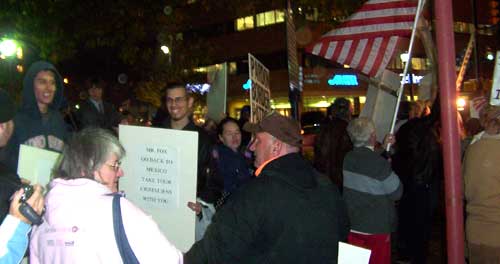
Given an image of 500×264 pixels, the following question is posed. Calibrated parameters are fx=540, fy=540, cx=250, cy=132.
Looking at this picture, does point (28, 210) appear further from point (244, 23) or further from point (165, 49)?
point (244, 23)

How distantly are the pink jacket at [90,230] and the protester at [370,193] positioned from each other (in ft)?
11.1

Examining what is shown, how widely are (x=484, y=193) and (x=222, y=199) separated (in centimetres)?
218

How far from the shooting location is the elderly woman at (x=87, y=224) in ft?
7.63

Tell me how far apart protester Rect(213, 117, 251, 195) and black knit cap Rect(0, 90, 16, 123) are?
7.96 ft

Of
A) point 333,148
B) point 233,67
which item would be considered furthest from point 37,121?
point 233,67

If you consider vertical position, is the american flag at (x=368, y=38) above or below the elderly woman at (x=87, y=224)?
above

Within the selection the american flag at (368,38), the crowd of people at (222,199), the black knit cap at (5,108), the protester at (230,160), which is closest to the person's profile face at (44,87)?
the crowd of people at (222,199)

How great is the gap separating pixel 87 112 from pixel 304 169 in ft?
15.6

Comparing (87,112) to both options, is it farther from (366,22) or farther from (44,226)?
(44,226)

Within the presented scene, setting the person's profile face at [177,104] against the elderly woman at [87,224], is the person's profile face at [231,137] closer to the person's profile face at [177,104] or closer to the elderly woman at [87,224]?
the person's profile face at [177,104]

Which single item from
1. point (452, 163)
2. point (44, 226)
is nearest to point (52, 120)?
point (44, 226)

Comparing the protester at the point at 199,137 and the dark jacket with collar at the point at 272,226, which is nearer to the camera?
the dark jacket with collar at the point at 272,226

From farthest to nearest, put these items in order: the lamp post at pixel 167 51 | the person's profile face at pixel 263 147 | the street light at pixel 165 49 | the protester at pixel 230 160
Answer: the lamp post at pixel 167 51 → the street light at pixel 165 49 → the protester at pixel 230 160 → the person's profile face at pixel 263 147

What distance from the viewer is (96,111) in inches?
283
